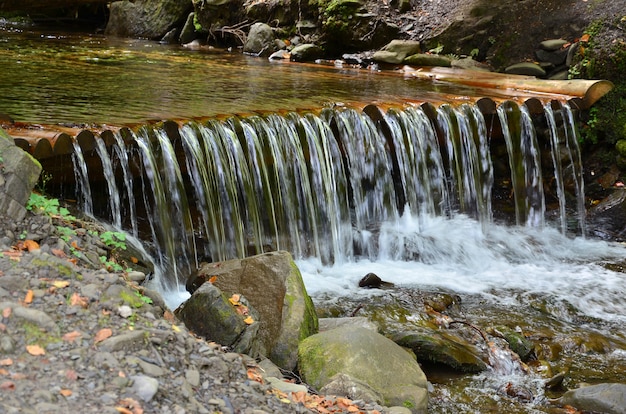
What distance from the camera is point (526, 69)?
39.1ft

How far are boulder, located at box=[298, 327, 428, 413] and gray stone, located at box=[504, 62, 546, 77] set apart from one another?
26.3 feet

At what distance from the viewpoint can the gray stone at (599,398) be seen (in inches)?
201

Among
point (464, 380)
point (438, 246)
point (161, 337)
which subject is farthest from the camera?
point (438, 246)

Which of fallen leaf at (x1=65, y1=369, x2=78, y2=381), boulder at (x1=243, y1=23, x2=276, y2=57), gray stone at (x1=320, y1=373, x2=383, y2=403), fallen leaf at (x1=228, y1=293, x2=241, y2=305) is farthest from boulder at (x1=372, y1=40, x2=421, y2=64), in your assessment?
fallen leaf at (x1=65, y1=369, x2=78, y2=381)

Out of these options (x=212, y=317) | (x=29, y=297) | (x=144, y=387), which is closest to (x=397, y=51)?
(x=212, y=317)

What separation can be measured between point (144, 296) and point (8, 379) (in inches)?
49.1

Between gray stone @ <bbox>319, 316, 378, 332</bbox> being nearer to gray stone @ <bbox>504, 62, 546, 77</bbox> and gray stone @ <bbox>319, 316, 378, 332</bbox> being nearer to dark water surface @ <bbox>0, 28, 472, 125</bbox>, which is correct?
dark water surface @ <bbox>0, 28, 472, 125</bbox>

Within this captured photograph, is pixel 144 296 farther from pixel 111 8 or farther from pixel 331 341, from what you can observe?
pixel 111 8

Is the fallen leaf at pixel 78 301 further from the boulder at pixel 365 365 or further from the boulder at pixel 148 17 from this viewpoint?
the boulder at pixel 148 17

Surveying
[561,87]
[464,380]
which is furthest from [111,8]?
[464,380]

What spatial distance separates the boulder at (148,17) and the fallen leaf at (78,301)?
55.5 ft

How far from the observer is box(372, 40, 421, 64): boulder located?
13.7 metres

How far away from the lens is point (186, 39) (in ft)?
61.4

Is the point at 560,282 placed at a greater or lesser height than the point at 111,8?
lesser
